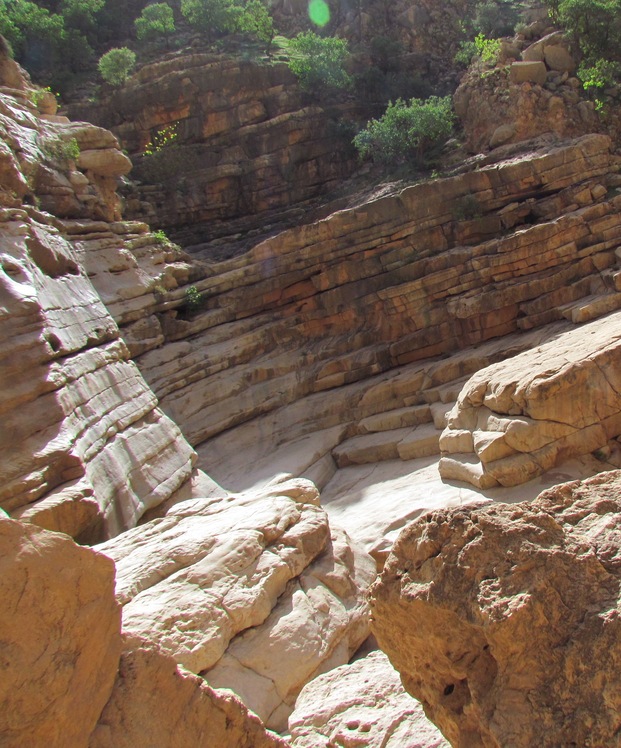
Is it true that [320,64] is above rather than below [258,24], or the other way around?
below

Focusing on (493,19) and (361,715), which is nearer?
(361,715)

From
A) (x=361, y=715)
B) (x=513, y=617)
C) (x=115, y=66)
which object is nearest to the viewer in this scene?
(x=513, y=617)

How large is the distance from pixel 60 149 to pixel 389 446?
47.8ft

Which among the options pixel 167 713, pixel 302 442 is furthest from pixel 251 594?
pixel 302 442

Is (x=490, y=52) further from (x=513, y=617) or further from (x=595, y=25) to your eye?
(x=513, y=617)

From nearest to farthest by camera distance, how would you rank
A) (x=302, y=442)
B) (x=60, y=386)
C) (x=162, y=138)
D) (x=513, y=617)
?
(x=513, y=617)
(x=60, y=386)
(x=302, y=442)
(x=162, y=138)

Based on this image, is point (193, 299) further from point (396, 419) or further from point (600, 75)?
point (600, 75)

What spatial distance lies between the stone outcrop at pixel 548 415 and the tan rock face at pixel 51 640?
9.12m

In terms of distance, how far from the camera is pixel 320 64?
32.9m

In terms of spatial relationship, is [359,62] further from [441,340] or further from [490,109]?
[441,340]

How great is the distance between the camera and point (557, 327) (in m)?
17.7

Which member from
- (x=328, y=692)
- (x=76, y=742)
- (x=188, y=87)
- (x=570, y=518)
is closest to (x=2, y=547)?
(x=76, y=742)

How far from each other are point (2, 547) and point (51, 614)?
1.70 ft

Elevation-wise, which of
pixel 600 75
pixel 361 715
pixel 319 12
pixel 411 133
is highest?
pixel 319 12
